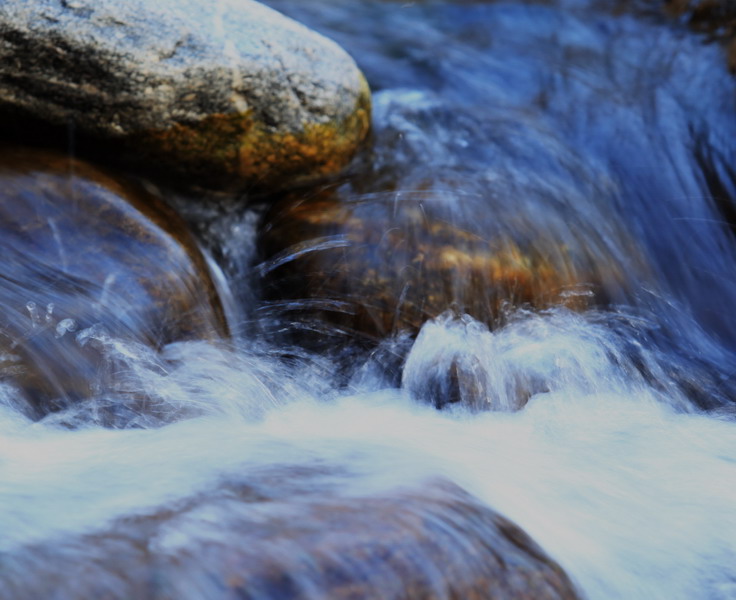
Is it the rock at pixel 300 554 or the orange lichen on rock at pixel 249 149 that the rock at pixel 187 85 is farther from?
the rock at pixel 300 554

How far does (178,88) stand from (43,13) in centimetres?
57

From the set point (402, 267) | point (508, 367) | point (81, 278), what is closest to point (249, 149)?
point (402, 267)

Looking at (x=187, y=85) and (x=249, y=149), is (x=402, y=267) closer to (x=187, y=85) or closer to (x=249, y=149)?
(x=249, y=149)

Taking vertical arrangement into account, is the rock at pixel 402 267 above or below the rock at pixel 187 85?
below

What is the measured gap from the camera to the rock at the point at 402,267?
342 centimetres

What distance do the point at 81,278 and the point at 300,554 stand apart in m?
1.65

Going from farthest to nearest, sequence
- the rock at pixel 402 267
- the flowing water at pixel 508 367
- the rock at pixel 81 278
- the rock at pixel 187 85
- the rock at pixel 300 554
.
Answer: the rock at pixel 402 267
the rock at pixel 187 85
the rock at pixel 81 278
the flowing water at pixel 508 367
the rock at pixel 300 554

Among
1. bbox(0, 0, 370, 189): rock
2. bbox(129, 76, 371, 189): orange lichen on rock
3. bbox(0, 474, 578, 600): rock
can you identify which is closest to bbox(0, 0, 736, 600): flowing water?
bbox(0, 474, 578, 600): rock

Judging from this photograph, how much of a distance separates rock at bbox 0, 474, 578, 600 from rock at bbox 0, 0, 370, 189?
6.37 feet

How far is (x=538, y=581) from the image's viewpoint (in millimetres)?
1892

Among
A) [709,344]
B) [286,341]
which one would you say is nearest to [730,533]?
[709,344]

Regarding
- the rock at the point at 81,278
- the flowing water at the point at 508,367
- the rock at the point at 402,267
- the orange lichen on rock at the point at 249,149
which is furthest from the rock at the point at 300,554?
the orange lichen on rock at the point at 249,149

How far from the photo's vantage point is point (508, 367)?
3271mm

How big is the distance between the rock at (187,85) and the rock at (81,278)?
0.74 feet
